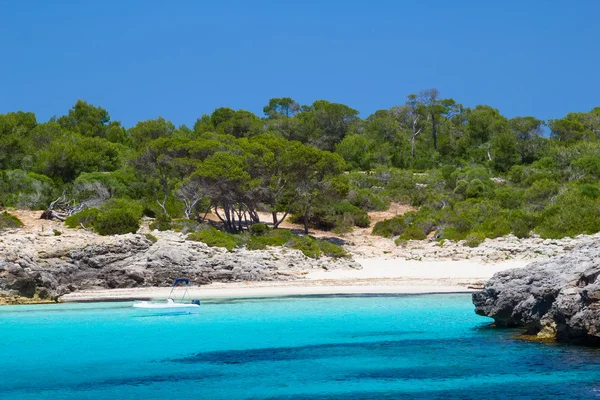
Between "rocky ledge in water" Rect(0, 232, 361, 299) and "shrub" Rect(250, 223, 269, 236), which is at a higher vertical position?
"shrub" Rect(250, 223, 269, 236)

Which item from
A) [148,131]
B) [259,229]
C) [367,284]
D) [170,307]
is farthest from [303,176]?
[148,131]

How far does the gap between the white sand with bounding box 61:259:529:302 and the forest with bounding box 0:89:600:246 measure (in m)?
4.85

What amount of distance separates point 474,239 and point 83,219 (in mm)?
18589

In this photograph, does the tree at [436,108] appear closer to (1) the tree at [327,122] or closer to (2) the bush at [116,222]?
(1) the tree at [327,122]

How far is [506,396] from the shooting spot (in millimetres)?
10055

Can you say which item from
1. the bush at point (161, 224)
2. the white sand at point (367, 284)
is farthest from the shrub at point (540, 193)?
the bush at point (161, 224)

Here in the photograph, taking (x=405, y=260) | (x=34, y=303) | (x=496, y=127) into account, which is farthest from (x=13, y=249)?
(x=496, y=127)

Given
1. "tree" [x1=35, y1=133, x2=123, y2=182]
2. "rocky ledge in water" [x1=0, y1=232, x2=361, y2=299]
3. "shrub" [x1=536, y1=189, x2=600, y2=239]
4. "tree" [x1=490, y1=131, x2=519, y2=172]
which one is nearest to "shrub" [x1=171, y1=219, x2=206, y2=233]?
"rocky ledge in water" [x1=0, y1=232, x2=361, y2=299]

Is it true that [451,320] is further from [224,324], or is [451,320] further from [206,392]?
[206,392]

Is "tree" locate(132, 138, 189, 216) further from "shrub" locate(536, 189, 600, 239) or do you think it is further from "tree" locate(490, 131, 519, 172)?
"tree" locate(490, 131, 519, 172)

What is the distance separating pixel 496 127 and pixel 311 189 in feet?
107

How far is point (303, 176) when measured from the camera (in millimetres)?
39156

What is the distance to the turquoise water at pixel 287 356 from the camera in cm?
1087

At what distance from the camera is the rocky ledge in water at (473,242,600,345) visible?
494 inches
